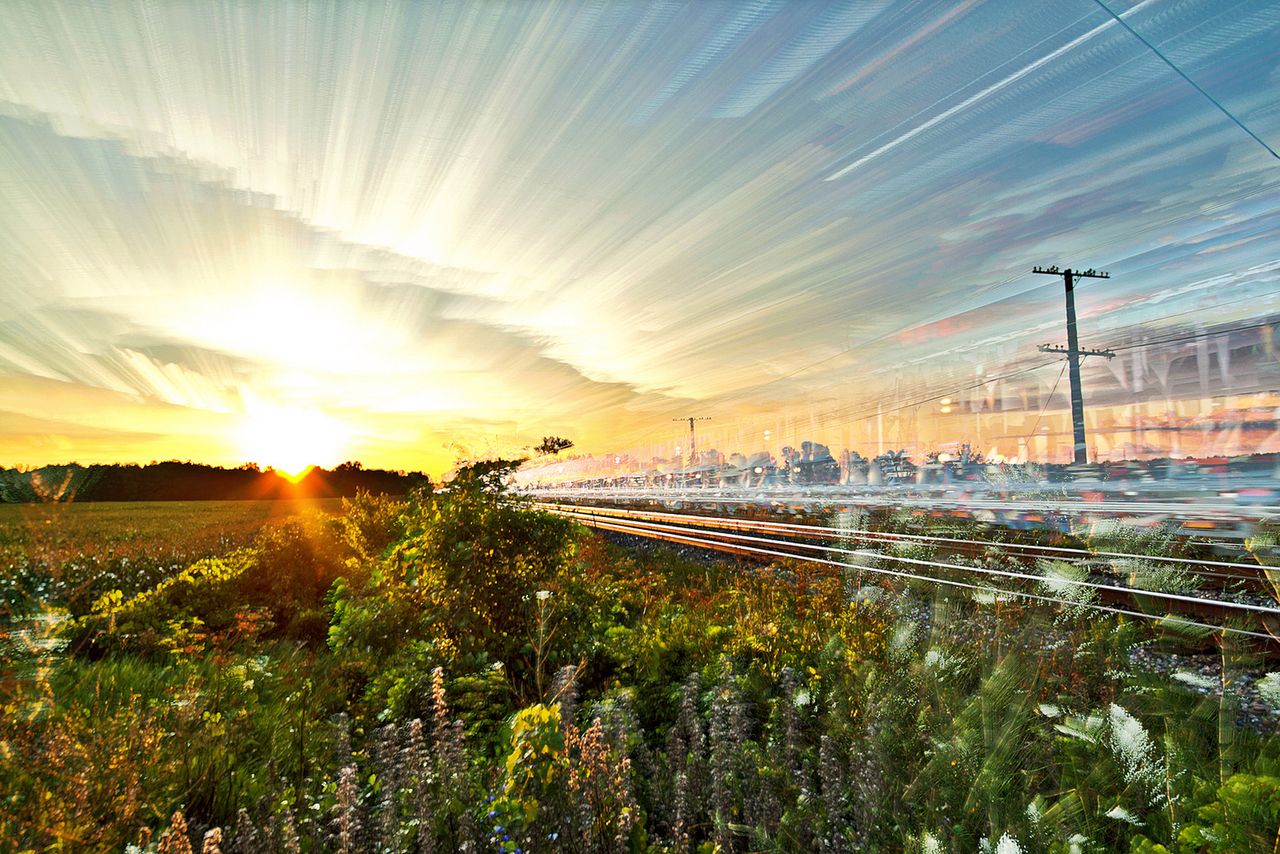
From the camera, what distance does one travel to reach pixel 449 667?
16.2 feet

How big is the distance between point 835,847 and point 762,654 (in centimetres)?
240

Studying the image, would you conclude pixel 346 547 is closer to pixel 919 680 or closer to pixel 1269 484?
pixel 919 680

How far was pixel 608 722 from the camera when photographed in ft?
9.71

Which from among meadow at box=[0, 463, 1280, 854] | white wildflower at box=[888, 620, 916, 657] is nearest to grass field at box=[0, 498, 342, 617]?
meadow at box=[0, 463, 1280, 854]

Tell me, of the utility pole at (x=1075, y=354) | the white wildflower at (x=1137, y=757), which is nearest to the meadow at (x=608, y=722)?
the white wildflower at (x=1137, y=757)

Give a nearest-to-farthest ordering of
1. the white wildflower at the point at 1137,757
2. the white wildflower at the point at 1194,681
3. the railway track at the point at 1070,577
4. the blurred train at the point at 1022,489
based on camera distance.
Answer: the white wildflower at the point at 1137,757 → the white wildflower at the point at 1194,681 → the railway track at the point at 1070,577 → the blurred train at the point at 1022,489

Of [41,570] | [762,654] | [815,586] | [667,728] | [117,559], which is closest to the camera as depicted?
[667,728]

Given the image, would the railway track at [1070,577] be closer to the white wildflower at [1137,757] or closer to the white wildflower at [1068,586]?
the white wildflower at [1068,586]

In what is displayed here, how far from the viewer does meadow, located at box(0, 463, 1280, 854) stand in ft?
7.57

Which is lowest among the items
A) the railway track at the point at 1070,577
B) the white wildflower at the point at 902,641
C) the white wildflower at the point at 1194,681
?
the railway track at the point at 1070,577

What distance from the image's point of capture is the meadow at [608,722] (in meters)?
2.31

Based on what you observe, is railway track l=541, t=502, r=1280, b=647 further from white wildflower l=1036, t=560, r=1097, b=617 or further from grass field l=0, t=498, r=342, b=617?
grass field l=0, t=498, r=342, b=617

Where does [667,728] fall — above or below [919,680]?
below

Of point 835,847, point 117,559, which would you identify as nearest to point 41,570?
point 117,559
